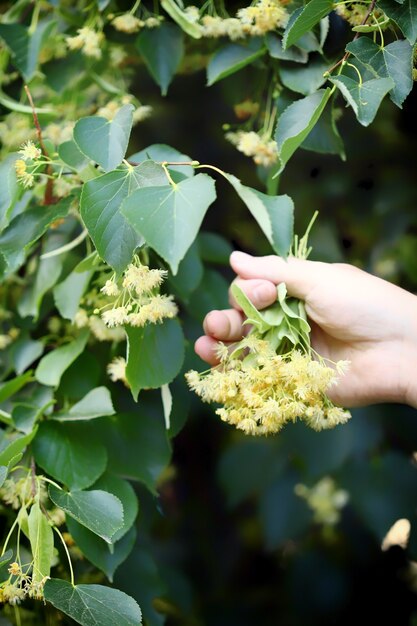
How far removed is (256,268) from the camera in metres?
0.82

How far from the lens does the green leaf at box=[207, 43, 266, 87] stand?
0.93 m

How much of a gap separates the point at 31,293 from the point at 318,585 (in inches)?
32.1

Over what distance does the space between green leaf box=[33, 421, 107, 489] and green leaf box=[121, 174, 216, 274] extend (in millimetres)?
338

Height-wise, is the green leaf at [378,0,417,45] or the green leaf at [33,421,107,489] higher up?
the green leaf at [378,0,417,45]

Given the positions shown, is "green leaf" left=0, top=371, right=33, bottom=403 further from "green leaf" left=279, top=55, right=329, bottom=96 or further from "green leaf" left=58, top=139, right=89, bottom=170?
"green leaf" left=279, top=55, right=329, bottom=96

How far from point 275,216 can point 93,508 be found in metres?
0.34

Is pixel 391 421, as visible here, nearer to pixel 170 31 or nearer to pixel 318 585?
pixel 318 585

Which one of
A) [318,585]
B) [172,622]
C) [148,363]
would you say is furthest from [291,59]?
[172,622]

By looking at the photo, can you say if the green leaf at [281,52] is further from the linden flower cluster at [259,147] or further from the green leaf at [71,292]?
the green leaf at [71,292]

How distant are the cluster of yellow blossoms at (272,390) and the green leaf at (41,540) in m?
0.20

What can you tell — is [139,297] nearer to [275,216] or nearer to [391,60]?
[275,216]

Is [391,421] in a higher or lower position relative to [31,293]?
lower

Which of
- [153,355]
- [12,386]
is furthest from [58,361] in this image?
[153,355]

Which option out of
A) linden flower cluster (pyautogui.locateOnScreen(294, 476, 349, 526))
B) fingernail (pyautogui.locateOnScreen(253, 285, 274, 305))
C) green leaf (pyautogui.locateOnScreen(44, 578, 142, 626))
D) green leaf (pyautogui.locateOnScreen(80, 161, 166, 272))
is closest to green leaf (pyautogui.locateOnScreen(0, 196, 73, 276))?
green leaf (pyautogui.locateOnScreen(80, 161, 166, 272))
